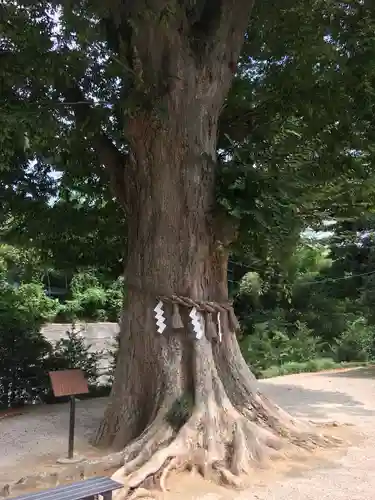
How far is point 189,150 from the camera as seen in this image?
6.73 meters

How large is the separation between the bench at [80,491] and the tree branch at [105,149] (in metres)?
3.83

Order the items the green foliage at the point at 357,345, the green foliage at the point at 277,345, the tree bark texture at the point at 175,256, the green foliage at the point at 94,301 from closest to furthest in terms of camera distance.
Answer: the tree bark texture at the point at 175,256 < the green foliage at the point at 357,345 < the green foliage at the point at 277,345 < the green foliage at the point at 94,301

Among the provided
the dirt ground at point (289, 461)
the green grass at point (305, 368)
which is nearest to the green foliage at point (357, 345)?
the green grass at point (305, 368)

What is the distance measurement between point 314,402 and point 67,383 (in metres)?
4.90

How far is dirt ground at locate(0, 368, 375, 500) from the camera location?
5.04m

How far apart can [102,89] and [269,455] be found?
5.30 metres

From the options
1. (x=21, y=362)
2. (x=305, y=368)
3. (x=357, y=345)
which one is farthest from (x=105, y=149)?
(x=357, y=345)

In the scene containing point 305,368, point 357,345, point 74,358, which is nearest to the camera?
point 74,358

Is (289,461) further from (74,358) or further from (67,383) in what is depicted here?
(74,358)

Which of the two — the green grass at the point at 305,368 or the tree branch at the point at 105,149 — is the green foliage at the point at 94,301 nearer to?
the green grass at the point at 305,368

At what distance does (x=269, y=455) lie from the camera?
5809mm

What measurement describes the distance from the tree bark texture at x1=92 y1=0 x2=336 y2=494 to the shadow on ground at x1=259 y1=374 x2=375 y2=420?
205cm

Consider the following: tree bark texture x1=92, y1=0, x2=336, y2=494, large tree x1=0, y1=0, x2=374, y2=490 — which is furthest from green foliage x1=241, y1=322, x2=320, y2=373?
tree bark texture x1=92, y1=0, x2=336, y2=494

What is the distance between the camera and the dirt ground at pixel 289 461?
5.04 m
